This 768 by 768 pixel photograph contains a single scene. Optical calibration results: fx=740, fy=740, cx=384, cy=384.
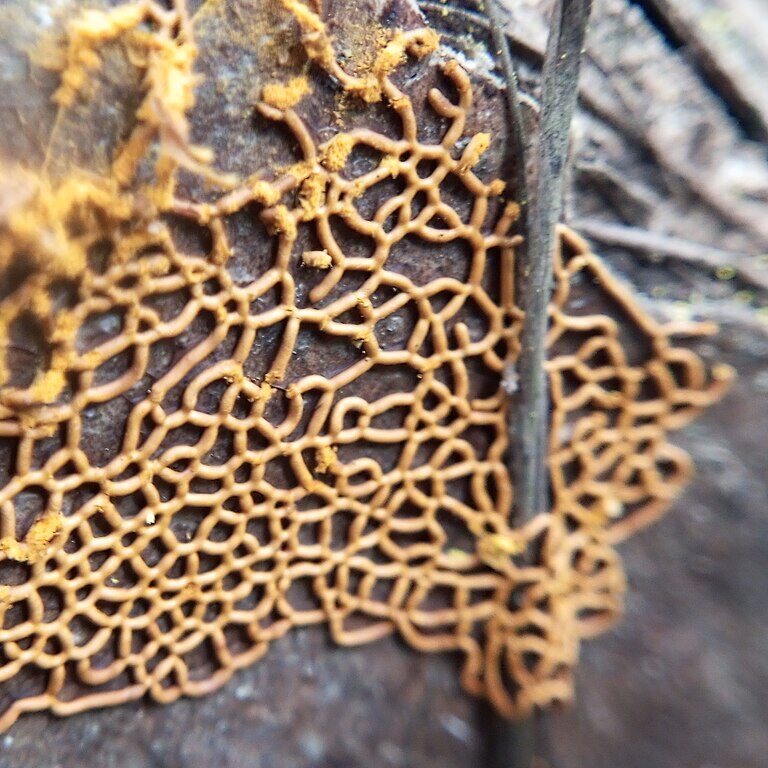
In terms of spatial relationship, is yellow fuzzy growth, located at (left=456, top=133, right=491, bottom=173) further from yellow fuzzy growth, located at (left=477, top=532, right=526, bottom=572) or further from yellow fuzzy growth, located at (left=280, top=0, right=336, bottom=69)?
yellow fuzzy growth, located at (left=477, top=532, right=526, bottom=572)

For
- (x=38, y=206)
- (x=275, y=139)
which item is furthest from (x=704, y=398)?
(x=38, y=206)

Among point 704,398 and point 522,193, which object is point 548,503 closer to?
point 704,398

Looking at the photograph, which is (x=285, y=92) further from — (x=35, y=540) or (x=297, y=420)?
(x=35, y=540)

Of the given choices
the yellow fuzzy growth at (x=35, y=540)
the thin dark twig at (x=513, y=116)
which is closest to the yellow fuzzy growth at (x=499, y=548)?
the thin dark twig at (x=513, y=116)

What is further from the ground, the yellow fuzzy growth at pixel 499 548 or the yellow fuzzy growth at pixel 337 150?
the yellow fuzzy growth at pixel 337 150

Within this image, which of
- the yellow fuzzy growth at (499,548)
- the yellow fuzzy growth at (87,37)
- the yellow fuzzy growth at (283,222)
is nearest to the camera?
the yellow fuzzy growth at (87,37)

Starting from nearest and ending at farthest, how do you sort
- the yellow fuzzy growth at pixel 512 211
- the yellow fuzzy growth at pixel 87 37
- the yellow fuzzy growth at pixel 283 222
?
the yellow fuzzy growth at pixel 87 37 < the yellow fuzzy growth at pixel 283 222 < the yellow fuzzy growth at pixel 512 211

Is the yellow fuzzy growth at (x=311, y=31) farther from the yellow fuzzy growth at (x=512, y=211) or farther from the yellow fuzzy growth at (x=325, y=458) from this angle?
the yellow fuzzy growth at (x=325, y=458)

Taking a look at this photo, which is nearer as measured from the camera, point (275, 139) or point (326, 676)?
point (275, 139)
